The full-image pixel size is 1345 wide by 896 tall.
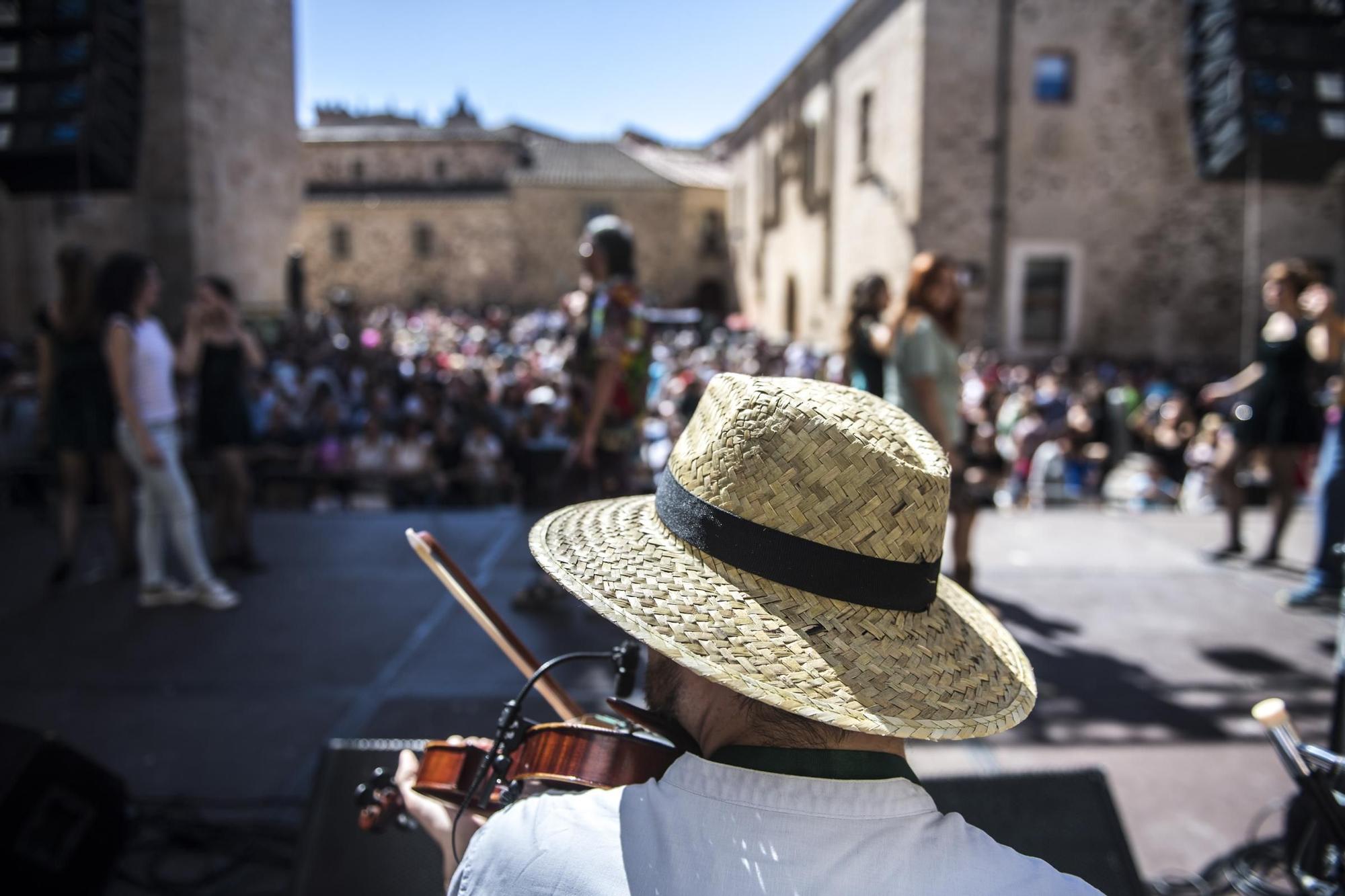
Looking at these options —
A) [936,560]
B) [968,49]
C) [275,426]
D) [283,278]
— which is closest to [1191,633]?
[936,560]

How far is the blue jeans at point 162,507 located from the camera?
4.50 meters

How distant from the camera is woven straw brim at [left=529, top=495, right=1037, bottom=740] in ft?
3.30

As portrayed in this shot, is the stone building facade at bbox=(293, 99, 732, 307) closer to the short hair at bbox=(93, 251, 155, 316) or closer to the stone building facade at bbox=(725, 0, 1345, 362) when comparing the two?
the stone building facade at bbox=(725, 0, 1345, 362)

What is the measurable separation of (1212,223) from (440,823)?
64.9 ft

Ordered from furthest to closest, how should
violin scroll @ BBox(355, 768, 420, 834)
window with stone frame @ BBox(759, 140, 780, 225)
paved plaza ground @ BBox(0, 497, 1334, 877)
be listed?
window with stone frame @ BBox(759, 140, 780, 225) < paved plaza ground @ BBox(0, 497, 1334, 877) < violin scroll @ BBox(355, 768, 420, 834)

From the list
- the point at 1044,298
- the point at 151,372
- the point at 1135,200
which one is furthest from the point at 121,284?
the point at 1135,200

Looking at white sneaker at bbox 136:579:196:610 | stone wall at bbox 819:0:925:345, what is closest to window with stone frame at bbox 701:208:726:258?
stone wall at bbox 819:0:925:345

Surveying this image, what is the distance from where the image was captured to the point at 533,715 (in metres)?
2.39

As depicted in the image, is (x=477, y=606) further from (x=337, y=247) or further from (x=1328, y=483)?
(x=337, y=247)

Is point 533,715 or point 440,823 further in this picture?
point 533,715

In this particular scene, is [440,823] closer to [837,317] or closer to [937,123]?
[937,123]

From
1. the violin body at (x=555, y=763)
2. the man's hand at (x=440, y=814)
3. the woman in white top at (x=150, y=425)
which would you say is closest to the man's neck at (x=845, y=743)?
the violin body at (x=555, y=763)

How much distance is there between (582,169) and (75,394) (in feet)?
134

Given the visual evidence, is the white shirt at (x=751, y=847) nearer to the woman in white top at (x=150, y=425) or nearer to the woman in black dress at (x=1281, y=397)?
the woman in white top at (x=150, y=425)
